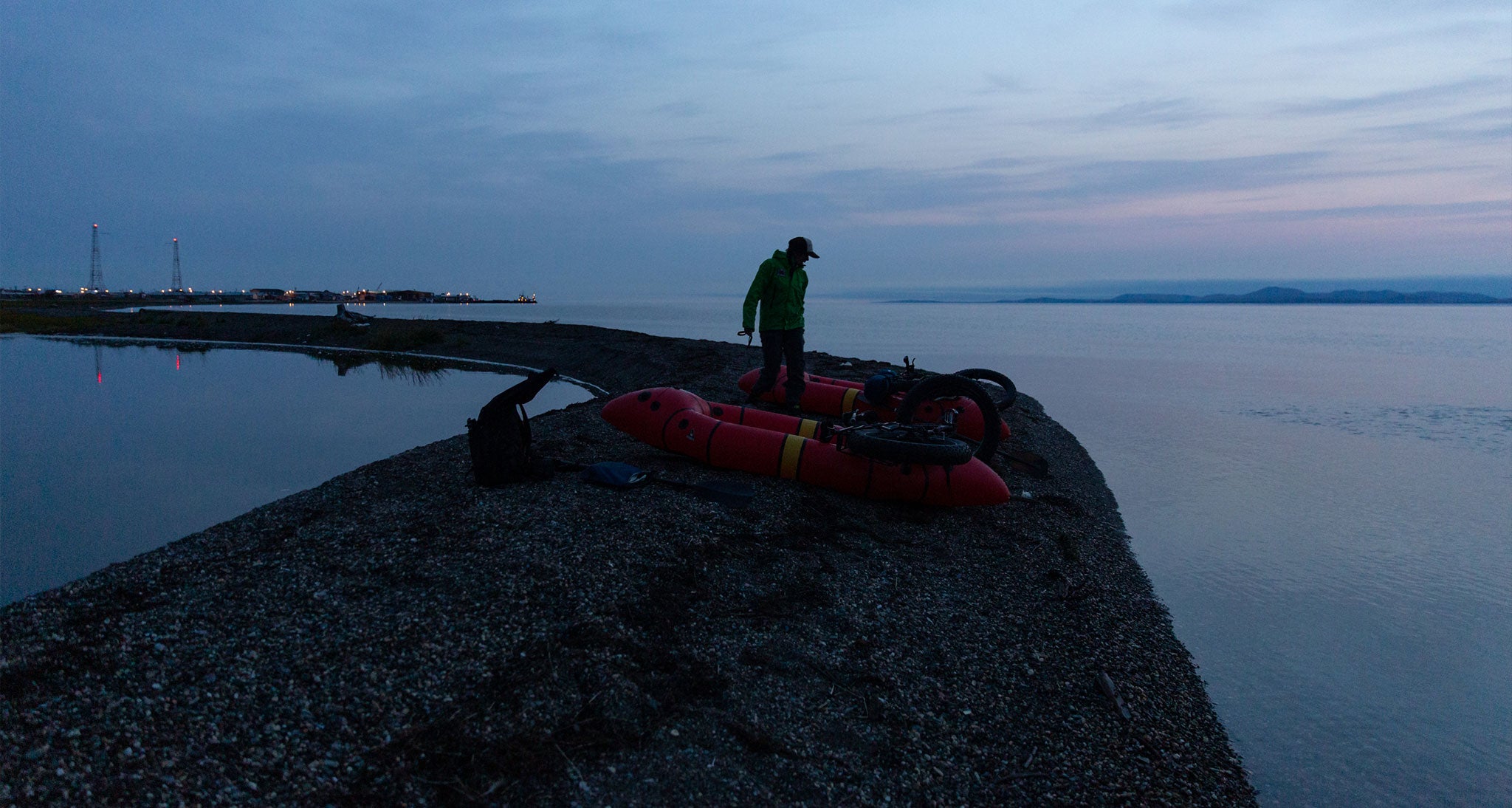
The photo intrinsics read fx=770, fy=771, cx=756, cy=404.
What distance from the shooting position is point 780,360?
10328 mm

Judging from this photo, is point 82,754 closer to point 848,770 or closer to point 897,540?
point 848,770

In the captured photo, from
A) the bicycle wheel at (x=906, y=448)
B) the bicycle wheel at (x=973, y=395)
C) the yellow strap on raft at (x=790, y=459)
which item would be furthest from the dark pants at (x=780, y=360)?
the bicycle wheel at (x=906, y=448)

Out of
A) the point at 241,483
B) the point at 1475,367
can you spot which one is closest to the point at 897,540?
the point at 241,483

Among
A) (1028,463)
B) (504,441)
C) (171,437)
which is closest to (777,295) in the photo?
(1028,463)

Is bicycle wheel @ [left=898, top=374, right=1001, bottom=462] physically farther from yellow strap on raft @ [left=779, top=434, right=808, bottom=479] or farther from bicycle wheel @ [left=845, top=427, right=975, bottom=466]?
yellow strap on raft @ [left=779, top=434, right=808, bottom=479]

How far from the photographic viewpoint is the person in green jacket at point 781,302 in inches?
372

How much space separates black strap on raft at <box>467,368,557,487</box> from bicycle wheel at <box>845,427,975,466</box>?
2844 mm

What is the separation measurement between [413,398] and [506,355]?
8722 millimetres

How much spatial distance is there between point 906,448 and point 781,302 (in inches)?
125

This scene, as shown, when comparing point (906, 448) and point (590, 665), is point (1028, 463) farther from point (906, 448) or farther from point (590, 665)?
point (590, 665)

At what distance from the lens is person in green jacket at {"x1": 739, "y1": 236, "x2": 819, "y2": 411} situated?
372 inches

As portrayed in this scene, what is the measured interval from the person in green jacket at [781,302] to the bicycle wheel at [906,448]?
252 cm

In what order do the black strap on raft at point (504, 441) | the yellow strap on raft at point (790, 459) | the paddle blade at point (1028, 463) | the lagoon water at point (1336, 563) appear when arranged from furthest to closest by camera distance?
the paddle blade at point (1028, 463) → the yellow strap on raft at point (790, 459) → the black strap on raft at point (504, 441) → the lagoon water at point (1336, 563)

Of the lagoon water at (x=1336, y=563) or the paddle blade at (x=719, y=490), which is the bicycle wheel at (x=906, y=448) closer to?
the paddle blade at (x=719, y=490)
